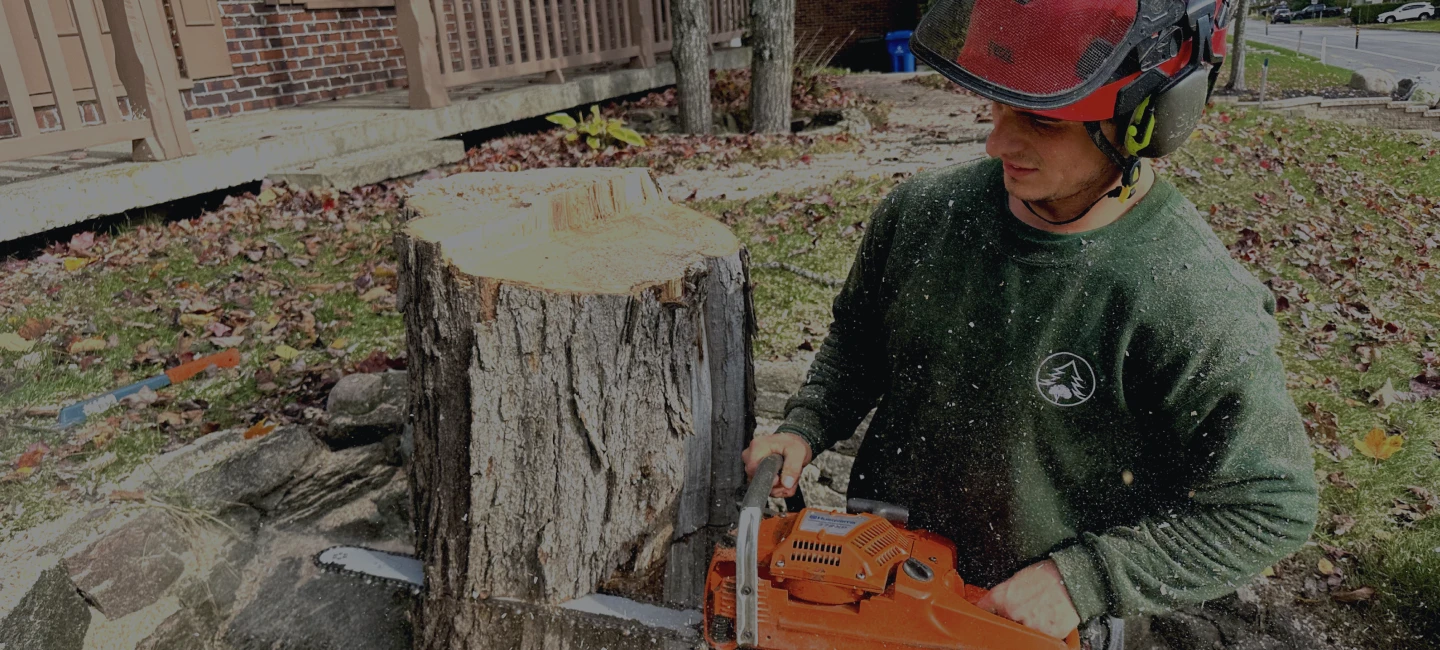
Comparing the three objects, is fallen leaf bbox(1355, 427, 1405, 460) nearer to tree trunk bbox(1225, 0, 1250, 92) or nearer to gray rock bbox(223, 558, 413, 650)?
gray rock bbox(223, 558, 413, 650)

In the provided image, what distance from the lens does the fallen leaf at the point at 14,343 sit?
383cm

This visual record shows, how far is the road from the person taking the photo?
29.3m

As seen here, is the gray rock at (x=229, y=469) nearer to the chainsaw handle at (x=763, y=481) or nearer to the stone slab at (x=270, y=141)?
the chainsaw handle at (x=763, y=481)

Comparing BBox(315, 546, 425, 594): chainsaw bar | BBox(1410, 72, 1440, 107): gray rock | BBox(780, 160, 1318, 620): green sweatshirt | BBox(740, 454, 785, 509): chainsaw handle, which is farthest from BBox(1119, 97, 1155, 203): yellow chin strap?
BBox(1410, 72, 1440, 107): gray rock

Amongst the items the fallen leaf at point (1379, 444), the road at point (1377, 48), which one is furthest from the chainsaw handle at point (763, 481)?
the road at point (1377, 48)

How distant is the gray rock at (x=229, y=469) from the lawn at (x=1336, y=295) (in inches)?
74.8

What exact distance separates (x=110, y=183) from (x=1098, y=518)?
581cm

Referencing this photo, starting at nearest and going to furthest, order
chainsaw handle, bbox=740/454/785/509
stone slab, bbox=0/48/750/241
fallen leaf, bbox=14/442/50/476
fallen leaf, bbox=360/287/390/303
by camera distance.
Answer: chainsaw handle, bbox=740/454/785/509 → fallen leaf, bbox=14/442/50/476 → fallen leaf, bbox=360/287/390/303 → stone slab, bbox=0/48/750/241

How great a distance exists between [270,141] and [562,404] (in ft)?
17.6

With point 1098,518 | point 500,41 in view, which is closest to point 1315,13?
point 500,41

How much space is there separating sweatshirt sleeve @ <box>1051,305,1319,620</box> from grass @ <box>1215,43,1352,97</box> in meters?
19.3

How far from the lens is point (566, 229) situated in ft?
7.75

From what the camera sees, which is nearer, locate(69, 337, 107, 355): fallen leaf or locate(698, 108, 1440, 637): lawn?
locate(698, 108, 1440, 637): lawn

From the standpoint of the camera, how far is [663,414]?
6.68 feet
